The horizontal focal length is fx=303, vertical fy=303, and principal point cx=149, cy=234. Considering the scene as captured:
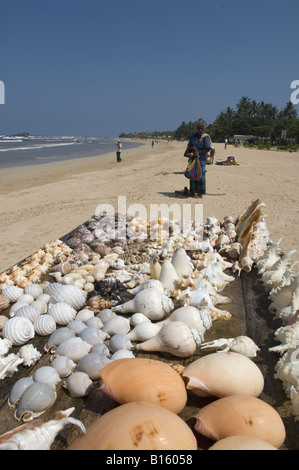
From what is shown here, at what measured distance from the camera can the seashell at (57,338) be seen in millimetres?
1947

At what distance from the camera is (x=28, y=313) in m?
2.22

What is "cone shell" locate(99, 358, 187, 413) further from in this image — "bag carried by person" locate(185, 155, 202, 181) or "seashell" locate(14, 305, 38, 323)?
"bag carried by person" locate(185, 155, 202, 181)

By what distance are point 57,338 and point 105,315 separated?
402 mm

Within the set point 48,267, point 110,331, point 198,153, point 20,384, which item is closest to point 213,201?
point 198,153

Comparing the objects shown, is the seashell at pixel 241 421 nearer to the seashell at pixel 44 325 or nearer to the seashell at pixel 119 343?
the seashell at pixel 119 343

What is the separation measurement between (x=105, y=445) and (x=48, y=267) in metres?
2.43

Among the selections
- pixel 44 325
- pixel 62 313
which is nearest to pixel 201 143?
pixel 62 313

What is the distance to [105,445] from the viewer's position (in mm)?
1042

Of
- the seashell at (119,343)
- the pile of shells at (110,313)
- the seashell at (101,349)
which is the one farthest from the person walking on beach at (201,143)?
the seashell at (101,349)

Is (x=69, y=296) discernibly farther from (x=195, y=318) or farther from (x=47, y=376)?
(x=195, y=318)

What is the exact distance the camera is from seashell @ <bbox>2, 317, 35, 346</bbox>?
2.00m

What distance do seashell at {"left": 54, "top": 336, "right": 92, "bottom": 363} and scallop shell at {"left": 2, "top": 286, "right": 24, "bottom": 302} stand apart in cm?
88

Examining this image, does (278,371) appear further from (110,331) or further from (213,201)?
(213,201)
